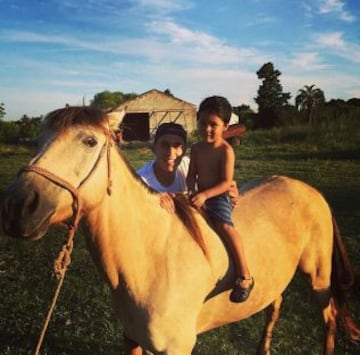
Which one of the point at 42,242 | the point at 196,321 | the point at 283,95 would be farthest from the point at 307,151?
the point at 283,95

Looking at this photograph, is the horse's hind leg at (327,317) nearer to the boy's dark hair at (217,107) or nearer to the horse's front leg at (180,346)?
the horse's front leg at (180,346)

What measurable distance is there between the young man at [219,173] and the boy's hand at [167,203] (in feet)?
0.56

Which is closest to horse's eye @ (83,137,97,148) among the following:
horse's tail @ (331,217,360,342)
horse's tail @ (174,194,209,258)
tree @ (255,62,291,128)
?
horse's tail @ (174,194,209,258)

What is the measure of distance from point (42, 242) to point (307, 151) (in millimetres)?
19006

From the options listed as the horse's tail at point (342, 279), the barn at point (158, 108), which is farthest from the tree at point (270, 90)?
the horse's tail at point (342, 279)

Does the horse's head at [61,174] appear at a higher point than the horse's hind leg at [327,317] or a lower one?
higher

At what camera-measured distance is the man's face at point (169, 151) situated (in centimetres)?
357

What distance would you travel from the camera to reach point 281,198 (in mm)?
3803

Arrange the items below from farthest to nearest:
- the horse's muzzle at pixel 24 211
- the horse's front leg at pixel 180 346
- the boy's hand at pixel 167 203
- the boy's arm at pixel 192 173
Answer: the boy's arm at pixel 192 173
the boy's hand at pixel 167 203
the horse's front leg at pixel 180 346
the horse's muzzle at pixel 24 211

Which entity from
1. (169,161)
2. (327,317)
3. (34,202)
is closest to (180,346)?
(34,202)

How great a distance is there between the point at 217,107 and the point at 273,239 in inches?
48.5

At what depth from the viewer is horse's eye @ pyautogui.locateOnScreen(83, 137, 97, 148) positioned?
221 centimetres

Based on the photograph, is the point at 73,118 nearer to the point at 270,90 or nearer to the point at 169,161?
the point at 169,161

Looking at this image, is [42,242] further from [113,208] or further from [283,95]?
[283,95]
